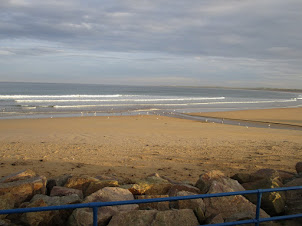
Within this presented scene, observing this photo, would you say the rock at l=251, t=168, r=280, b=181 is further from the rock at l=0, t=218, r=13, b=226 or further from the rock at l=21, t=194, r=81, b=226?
the rock at l=0, t=218, r=13, b=226

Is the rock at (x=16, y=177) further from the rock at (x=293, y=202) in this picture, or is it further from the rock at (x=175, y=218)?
the rock at (x=293, y=202)

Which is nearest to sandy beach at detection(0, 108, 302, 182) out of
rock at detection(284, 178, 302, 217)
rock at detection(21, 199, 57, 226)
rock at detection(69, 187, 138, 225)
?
rock at detection(284, 178, 302, 217)

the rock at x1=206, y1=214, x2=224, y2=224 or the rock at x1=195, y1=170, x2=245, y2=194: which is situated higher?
the rock at x1=195, y1=170, x2=245, y2=194

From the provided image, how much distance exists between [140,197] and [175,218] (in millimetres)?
807

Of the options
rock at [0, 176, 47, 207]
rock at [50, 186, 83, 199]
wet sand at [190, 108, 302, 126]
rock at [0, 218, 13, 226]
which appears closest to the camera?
rock at [0, 218, 13, 226]

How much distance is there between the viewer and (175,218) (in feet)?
12.5

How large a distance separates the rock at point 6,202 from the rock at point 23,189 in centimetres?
11

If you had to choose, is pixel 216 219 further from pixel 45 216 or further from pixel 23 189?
pixel 23 189

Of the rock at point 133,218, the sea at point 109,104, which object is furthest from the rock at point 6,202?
the sea at point 109,104

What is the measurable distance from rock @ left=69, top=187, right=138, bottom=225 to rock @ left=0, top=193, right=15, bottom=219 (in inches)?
37.9

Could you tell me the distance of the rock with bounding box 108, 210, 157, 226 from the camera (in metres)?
3.71

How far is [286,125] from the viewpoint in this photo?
1995 centimetres

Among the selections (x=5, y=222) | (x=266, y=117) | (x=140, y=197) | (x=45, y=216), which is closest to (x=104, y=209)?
(x=140, y=197)

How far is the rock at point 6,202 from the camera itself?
13.5ft
